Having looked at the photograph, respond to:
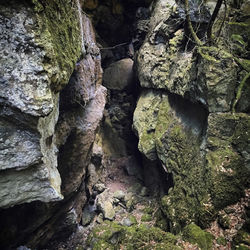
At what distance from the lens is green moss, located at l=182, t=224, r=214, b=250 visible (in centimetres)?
512

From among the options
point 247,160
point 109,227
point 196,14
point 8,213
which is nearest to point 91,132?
point 8,213

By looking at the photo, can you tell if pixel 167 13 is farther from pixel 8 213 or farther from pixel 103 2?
pixel 8 213

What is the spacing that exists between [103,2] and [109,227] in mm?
10563

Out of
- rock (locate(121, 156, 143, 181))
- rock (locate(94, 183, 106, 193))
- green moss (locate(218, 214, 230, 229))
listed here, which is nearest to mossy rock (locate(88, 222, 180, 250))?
green moss (locate(218, 214, 230, 229))

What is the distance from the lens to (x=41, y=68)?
9.11 ft

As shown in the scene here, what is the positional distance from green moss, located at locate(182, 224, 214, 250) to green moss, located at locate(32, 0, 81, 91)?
5.22m

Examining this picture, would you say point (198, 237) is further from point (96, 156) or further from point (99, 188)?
point (96, 156)

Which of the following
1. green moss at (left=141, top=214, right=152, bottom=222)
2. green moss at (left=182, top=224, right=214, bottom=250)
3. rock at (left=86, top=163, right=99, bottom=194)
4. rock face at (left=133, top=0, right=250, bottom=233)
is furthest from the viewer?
rock at (left=86, top=163, right=99, bottom=194)

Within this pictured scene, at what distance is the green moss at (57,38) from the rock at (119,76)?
6.62 meters

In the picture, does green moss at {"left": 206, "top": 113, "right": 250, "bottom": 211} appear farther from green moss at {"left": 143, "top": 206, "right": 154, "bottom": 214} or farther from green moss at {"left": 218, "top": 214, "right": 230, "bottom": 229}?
green moss at {"left": 143, "top": 206, "right": 154, "bottom": 214}

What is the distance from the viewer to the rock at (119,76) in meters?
11.5

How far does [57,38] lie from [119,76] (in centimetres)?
818

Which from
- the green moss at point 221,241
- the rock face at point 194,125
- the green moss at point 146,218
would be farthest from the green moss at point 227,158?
the green moss at point 146,218

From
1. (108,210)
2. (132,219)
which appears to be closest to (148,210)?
(132,219)
